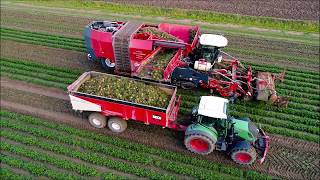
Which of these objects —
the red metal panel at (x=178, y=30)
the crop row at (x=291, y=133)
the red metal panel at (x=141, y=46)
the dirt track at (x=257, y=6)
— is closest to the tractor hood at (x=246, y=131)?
the crop row at (x=291, y=133)

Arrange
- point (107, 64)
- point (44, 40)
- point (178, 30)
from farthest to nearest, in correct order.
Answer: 1. point (44, 40)
2. point (107, 64)
3. point (178, 30)

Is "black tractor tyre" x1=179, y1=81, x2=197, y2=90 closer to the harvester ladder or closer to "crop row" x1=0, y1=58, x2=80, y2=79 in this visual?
the harvester ladder

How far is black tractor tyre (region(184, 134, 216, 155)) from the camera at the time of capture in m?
9.68

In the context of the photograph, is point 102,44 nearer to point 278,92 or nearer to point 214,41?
point 214,41

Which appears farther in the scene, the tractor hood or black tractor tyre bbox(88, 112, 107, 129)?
black tractor tyre bbox(88, 112, 107, 129)

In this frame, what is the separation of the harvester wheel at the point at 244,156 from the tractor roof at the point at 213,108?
48.8 inches

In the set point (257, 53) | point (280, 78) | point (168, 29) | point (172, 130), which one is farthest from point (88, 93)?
point (257, 53)

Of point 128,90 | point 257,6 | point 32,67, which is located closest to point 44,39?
point 32,67

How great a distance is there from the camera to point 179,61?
528 inches

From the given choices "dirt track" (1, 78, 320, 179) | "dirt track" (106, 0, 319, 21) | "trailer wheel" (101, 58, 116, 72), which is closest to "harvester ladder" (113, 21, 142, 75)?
"trailer wheel" (101, 58, 116, 72)

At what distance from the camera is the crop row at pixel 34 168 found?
32.3 ft

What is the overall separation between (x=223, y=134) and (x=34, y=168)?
623 centimetres

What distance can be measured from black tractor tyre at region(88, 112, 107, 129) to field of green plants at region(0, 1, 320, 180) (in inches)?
11.9

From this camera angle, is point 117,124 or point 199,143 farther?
point 117,124
